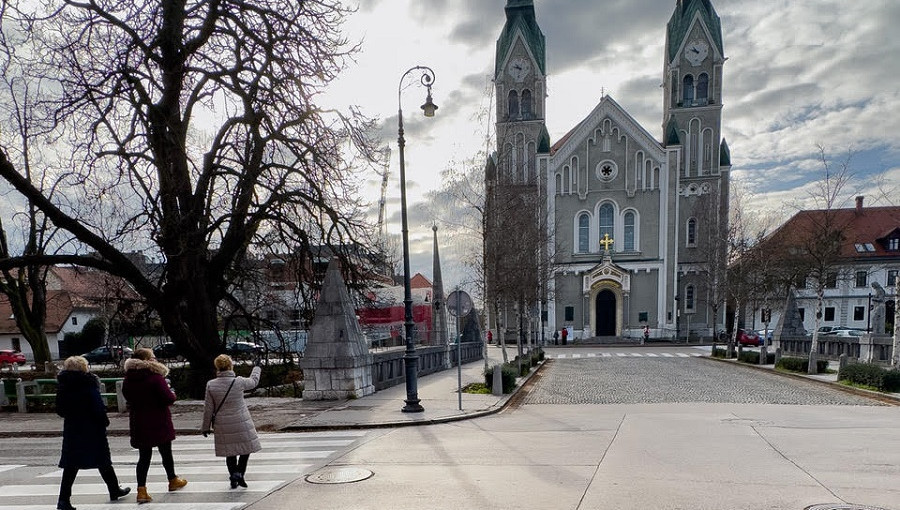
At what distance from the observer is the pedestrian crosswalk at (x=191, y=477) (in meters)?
5.65

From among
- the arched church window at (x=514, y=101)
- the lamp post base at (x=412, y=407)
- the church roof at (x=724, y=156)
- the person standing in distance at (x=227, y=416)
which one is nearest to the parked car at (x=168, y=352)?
the lamp post base at (x=412, y=407)

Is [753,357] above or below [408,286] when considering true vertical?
below

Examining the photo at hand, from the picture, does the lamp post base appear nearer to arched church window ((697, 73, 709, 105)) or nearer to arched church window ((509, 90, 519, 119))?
arched church window ((509, 90, 519, 119))

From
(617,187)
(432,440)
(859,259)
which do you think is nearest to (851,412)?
(432,440)

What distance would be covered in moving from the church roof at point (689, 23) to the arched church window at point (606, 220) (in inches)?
644

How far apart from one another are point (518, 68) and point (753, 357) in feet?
117

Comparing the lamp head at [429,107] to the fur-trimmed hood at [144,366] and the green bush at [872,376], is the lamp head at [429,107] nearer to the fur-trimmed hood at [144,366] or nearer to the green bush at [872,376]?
the fur-trimmed hood at [144,366]

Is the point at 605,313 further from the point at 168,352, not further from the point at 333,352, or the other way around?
the point at 333,352

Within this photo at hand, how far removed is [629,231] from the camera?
45000 millimetres

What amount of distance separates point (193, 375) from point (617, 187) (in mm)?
39428

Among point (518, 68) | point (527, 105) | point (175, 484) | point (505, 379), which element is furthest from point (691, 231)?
point (175, 484)

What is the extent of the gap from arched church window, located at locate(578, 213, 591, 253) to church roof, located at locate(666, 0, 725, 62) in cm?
1807

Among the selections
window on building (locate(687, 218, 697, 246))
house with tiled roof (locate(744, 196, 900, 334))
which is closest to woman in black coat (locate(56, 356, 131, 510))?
window on building (locate(687, 218, 697, 246))

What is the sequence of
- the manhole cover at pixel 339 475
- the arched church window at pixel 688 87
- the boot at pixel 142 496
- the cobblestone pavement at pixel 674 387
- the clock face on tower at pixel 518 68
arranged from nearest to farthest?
the boot at pixel 142 496, the manhole cover at pixel 339 475, the cobblestone pavement at pixel 674 387, the arched church window at pixel 688 87, the clock face on tower at pixel 518 68
